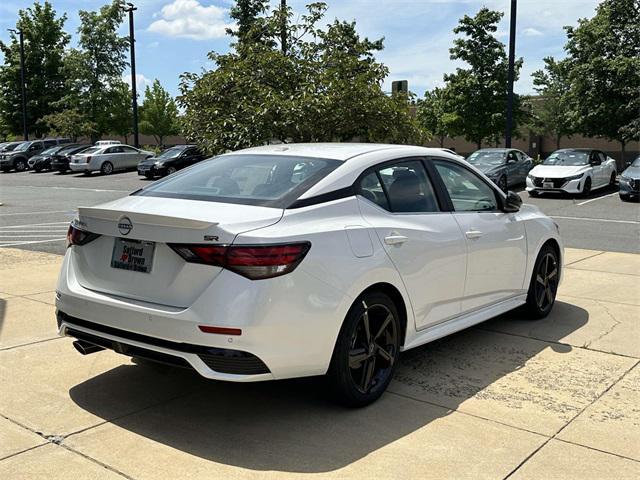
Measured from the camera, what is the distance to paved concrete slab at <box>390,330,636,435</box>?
413cm

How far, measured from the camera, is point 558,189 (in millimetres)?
19938

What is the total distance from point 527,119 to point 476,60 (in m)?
4.74

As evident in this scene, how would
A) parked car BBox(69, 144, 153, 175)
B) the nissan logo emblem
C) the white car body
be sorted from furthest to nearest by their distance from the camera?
1. parked car BBox(69, 144, 153, 175)
2. the white car body
3. the nissan logo emblem

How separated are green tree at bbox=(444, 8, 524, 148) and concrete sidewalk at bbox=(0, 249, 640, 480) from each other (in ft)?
96.9

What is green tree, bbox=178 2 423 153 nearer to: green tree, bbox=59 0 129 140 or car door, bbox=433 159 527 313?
car door, bbox=433 159 527 313

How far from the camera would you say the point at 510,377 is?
4.70 meters

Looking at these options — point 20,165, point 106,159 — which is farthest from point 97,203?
point 20,165

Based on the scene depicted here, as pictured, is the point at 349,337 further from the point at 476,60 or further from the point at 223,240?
the point at 476,60

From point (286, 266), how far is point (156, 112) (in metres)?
60.5

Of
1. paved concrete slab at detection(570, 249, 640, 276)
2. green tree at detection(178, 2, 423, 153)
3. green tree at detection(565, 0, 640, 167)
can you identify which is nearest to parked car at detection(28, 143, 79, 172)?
green tree at detection(565, 0, 640, 167)

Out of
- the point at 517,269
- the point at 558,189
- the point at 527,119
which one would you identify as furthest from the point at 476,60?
the point at 517,269

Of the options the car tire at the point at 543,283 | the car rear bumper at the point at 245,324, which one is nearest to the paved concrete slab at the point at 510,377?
the car tire at the point at 543,283

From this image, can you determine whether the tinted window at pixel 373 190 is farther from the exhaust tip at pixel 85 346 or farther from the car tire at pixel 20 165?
the car tire at pixel 20 165

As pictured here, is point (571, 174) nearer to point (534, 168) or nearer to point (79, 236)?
point (534, 168)
